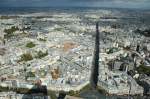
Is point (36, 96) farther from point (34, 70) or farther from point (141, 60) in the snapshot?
point (141, 60)

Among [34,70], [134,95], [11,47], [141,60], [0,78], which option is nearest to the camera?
[134,95]

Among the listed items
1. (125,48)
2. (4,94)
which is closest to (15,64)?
(4,94)

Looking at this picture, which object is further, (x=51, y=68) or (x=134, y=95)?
(x=51, y=68)

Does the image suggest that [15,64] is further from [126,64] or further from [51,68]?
[126,64]

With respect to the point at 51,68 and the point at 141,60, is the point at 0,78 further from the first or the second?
the point at 141,60

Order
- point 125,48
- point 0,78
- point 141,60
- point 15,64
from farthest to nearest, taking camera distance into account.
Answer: point 125,48, point 141,60, point 15,64, point 0,78

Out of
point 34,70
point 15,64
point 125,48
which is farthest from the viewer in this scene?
point 125,48

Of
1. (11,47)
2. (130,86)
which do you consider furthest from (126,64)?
(11,47)

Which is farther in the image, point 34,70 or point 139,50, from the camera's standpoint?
point 139,50

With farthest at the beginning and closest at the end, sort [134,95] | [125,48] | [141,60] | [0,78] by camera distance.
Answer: [125,48]
[141,60]
[0,78]
[134,95]
